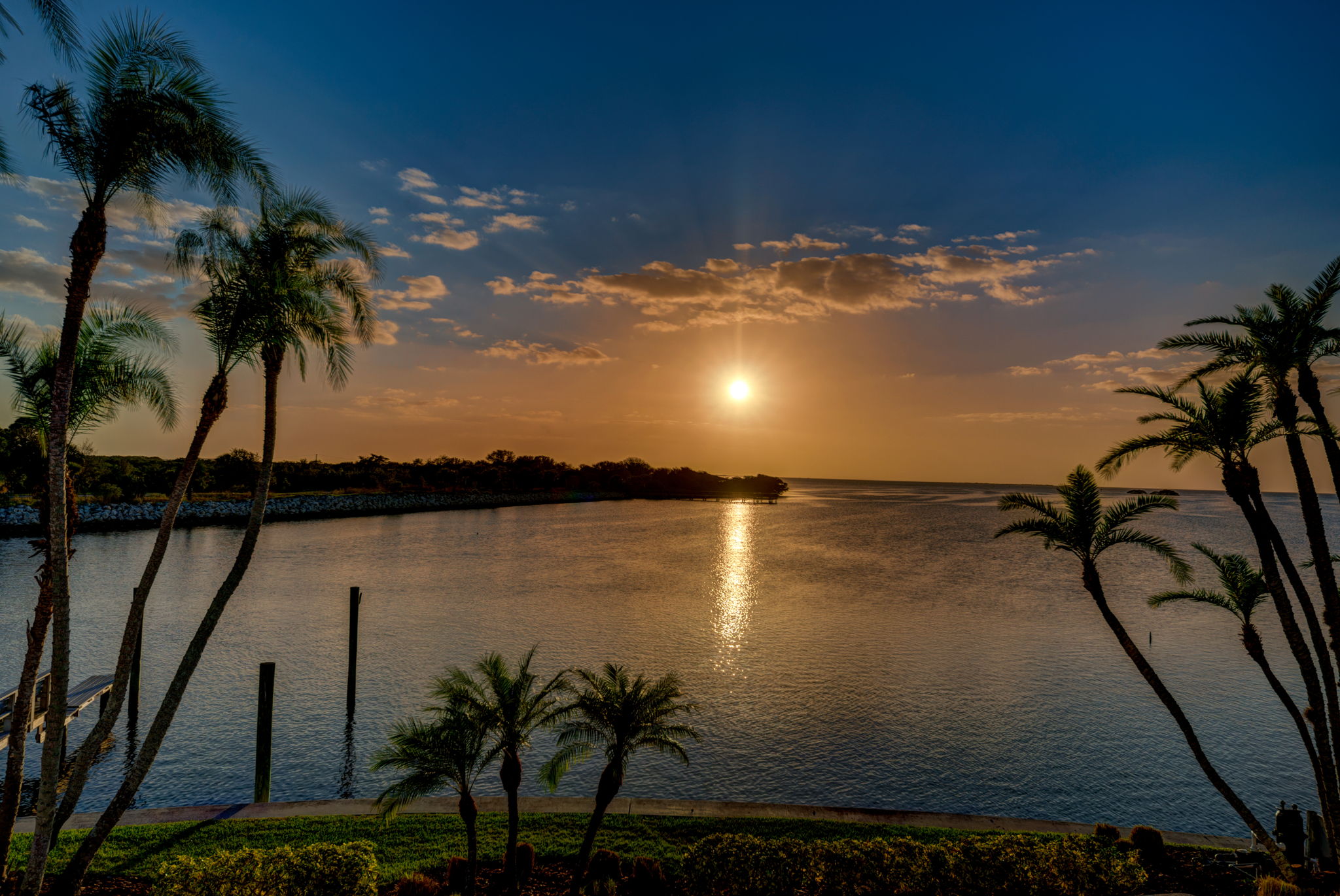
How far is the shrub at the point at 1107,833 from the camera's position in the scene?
542 inches

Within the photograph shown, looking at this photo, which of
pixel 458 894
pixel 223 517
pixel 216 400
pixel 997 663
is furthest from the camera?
pixel 223 517

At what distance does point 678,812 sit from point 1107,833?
8877 mm

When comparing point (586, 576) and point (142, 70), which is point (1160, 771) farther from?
point (586, 576)

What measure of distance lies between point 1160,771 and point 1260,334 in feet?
47.5

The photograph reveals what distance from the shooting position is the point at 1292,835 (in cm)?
1415

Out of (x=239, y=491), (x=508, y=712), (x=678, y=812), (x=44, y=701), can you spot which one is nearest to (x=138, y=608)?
(x=508, y=712)

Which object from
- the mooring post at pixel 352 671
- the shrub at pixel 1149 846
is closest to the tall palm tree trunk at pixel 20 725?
the mooring post at pixel 352 671

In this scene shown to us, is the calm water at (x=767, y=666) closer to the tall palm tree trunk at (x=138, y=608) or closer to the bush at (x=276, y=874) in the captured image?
the tall palm tree trunk at (x=138, y=608)

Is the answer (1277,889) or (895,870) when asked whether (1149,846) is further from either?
(895,870)

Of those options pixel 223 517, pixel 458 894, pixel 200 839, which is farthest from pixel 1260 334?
pixel 223 517

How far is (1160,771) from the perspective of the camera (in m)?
21.5

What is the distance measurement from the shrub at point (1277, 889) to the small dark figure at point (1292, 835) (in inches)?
115

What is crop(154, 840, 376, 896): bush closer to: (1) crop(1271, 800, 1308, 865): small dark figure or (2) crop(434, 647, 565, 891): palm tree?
(2) crop(434, 647, 565, 891): palm tree

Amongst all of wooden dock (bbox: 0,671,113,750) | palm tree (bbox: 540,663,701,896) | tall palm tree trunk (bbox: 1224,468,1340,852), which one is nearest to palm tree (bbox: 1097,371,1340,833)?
tall palm tree trunk (bbox: 1224,468,1340,852)
